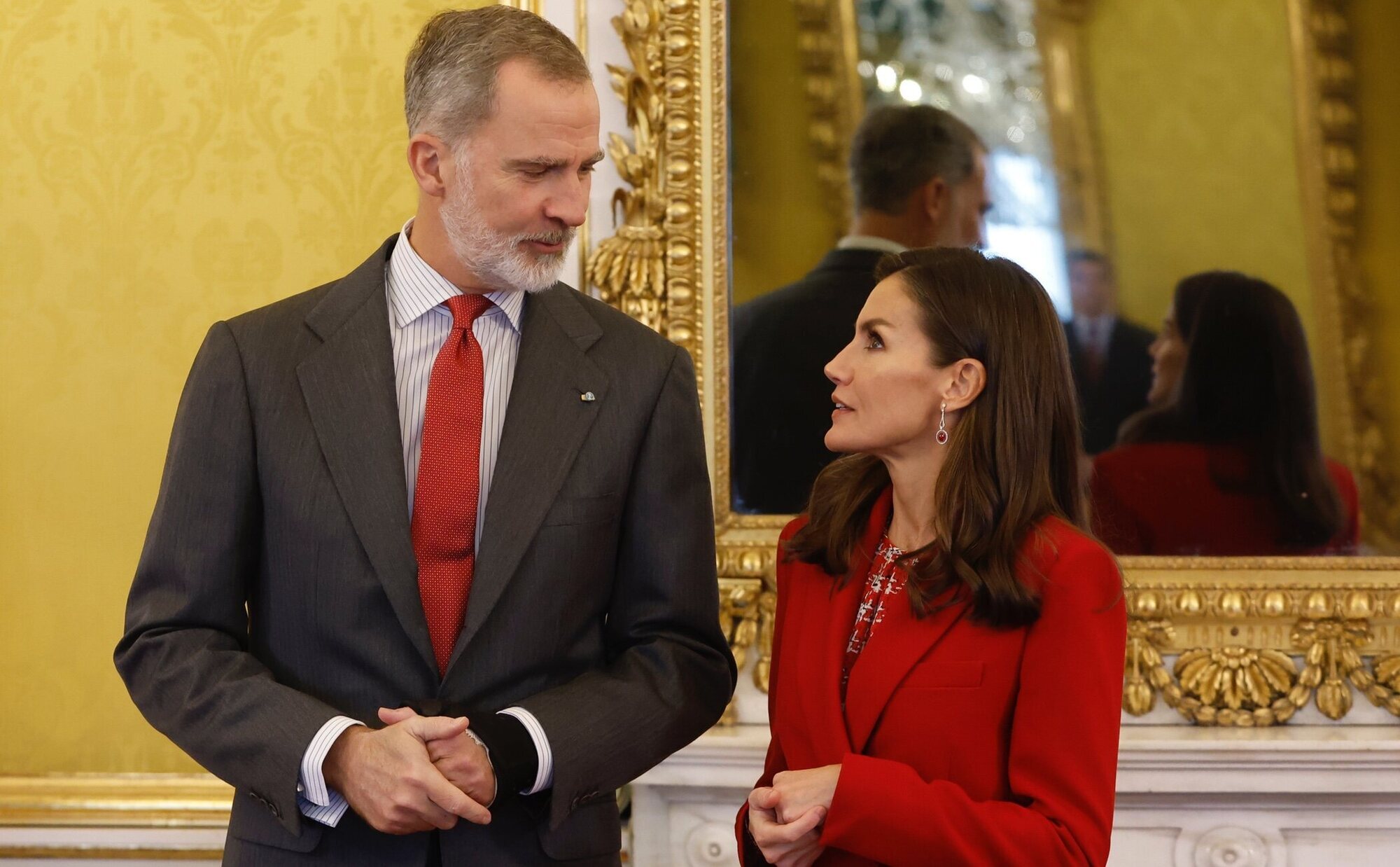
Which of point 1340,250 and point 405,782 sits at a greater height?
point 1340,250

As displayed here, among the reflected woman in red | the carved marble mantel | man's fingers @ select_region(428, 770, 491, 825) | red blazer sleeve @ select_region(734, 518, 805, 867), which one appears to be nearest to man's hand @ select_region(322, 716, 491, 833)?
man's fingers @ select_region(428, 770, 491, 825)

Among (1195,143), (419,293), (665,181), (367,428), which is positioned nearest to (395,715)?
(367,428)

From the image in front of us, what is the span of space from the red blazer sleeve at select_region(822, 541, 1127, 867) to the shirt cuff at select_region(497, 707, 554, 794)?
1.13 ft

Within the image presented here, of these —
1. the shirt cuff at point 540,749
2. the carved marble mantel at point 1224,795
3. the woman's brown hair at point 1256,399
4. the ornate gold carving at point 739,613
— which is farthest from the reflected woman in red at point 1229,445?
the shirt cuff at point 540,749

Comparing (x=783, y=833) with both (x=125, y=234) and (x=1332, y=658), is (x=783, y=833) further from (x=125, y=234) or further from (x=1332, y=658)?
(x=125, y=234)

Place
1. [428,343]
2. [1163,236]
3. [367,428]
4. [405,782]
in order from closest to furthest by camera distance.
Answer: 1. [405,782]
2. [367,428]
3. [428,343]
4. [1163,236]

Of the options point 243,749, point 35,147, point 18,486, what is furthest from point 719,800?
point 35,147

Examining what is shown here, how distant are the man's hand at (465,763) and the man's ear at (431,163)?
2.37 ft

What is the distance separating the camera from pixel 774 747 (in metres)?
1.96

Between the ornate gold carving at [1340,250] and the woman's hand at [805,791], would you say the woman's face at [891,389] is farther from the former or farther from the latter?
the ornate gold carving at [1340,250]

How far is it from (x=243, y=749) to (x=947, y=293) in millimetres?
1080

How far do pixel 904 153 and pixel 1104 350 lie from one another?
0.59 m

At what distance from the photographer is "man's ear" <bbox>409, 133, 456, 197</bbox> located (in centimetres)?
191

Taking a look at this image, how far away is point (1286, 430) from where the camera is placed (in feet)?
9.52
